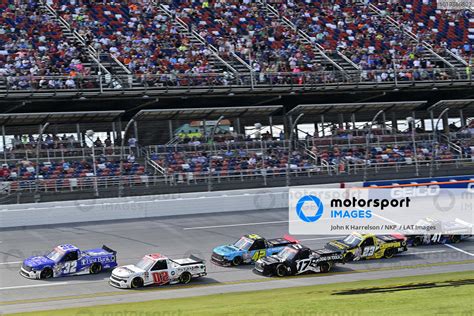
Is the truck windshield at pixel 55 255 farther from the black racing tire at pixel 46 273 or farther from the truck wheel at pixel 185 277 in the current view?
the truck wheel at pixel 185 277

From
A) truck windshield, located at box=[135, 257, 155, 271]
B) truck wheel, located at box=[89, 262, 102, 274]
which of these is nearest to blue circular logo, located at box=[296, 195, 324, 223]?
truck windshield, located at box=[135, 257, 155, 271]

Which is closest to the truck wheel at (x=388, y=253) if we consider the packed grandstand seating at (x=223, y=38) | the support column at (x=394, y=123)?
the packed grandstand seating at (x=223, y=38)

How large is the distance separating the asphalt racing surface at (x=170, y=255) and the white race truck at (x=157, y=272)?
25 cm

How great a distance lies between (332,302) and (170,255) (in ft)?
27.4

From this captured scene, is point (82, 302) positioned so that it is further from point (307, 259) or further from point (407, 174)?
point (407, 174)

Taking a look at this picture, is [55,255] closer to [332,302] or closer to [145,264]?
[145,264]

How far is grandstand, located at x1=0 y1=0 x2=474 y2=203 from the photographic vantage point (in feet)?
123

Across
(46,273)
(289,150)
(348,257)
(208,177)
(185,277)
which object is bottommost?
(348,257)

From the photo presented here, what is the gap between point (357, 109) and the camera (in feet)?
146

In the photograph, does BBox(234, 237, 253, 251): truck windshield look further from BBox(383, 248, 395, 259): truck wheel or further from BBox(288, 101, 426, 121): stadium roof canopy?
BBox(288, 101, 426, 121): stadium roof canopy

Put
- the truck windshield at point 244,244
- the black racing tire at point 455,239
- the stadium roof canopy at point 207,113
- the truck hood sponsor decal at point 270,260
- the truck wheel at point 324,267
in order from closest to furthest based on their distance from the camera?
the truck hood sponsor decal at point 270,260
the truck wheel at point 324,267
the truck windshield at point 244,244
the black racing tire at point 455,239
the stadium roof canopy at point 207,113

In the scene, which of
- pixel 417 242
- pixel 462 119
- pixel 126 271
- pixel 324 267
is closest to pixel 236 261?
pixel 324 267

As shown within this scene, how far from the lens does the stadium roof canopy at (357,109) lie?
43531mm

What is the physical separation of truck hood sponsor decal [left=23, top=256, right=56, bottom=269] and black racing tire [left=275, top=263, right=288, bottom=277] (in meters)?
6.71
